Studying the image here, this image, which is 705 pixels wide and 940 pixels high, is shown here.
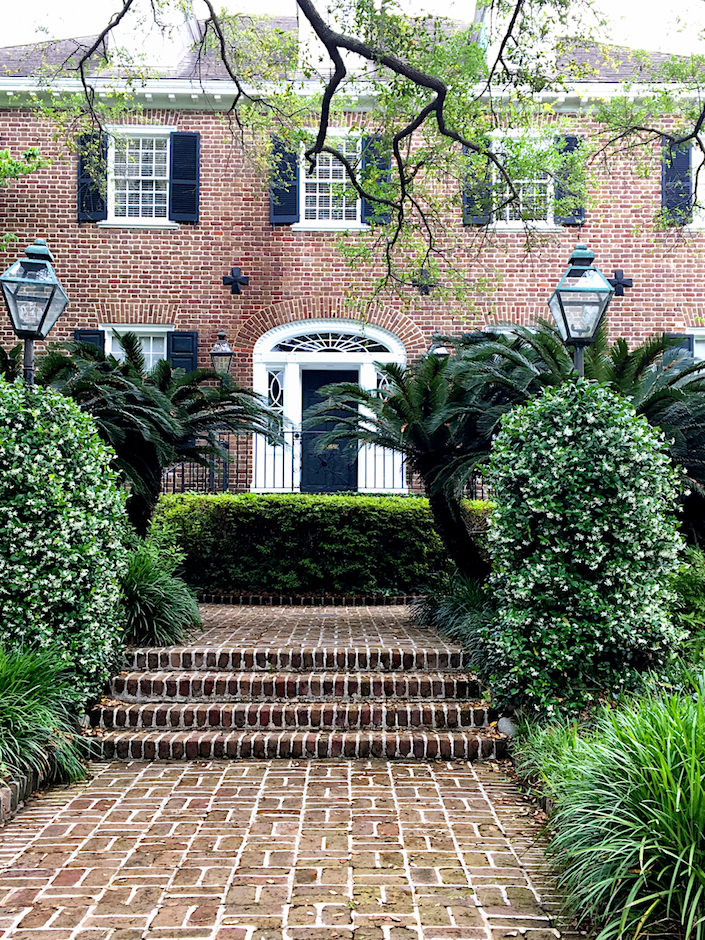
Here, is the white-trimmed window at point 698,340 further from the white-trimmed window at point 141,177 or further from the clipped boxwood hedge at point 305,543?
the white-trimmed window at point 141,177

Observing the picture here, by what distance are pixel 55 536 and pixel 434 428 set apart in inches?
115

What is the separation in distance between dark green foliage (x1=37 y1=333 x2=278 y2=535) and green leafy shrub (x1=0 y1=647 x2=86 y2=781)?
204 centimetres

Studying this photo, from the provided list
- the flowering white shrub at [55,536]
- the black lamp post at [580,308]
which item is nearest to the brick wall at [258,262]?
the black lamp post at [580,308]

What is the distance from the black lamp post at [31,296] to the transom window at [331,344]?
729cm

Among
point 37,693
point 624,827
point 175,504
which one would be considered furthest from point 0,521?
point 175,504

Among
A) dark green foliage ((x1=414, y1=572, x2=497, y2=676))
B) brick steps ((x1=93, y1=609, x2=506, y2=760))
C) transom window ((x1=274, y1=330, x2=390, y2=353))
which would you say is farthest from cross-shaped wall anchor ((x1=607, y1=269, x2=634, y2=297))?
brick steps ((x1=93, y1=609, x2=506, y2=760))

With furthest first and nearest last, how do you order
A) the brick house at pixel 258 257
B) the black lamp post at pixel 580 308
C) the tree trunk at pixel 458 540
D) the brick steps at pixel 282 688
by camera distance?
the brick house at pixel 258 257, the tree trunk at pixel 458 540, the brick steps at pixel 282 688, the black lamp post at pixel 580 308

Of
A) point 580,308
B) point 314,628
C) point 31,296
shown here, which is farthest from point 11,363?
point 580,308

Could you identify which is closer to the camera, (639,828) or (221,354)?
(639,828)

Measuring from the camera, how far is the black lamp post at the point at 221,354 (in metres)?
11.6

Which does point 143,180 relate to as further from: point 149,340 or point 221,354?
point 221,354

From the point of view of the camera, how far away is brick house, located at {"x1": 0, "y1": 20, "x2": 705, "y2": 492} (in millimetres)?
12539

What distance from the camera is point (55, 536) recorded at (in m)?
4.80

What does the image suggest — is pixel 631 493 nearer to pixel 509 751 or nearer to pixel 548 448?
pixel 548 448
